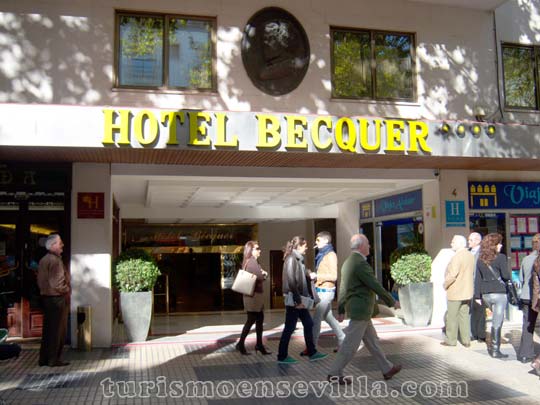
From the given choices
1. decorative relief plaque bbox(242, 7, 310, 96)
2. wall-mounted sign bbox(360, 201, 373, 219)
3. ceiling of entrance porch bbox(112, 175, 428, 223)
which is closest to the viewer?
decorative relief plaque bbox(242, 7, 310, 96)

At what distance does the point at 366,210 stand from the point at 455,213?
344cm

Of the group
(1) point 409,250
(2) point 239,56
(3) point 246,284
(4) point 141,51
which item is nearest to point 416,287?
(1) point 409,250

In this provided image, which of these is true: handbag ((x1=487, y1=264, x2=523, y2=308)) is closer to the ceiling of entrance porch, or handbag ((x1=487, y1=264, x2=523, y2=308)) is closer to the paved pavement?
the paved pavement

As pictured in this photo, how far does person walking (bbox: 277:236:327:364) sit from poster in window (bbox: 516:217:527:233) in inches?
239

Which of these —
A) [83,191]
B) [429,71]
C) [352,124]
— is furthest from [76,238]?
[429,71]

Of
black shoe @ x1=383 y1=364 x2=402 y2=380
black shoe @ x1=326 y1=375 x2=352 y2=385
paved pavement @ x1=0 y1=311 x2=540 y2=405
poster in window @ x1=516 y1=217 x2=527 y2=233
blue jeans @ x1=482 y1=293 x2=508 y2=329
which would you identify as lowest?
paved pavement @ x1=0 y1=311 x2=540 y2=405

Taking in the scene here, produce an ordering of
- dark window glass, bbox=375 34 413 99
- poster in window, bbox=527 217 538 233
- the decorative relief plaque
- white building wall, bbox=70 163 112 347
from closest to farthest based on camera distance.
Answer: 1. white building wall, bbox=70 163 112 347
2. the decorative relief plaque
3. dark window glass, bbox=375 34 413 99
4. poster in window, bbox=527 217 538 233

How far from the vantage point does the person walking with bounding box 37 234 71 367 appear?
7.82 metres

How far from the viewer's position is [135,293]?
9469 mm

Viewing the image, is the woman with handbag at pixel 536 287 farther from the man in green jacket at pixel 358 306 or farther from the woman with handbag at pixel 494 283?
the man in green jacket at pixel 358 306

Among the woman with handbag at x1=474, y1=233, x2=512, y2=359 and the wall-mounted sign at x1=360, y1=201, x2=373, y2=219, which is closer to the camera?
the woman with handbag at x1=474, y1=233, x2=512, y2=359

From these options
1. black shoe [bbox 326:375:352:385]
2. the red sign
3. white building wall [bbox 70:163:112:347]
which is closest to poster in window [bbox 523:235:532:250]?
black shoe [bbox 326:375:352:385]

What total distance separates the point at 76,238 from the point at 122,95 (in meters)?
2.39

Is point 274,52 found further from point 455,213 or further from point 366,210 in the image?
point 366,210
